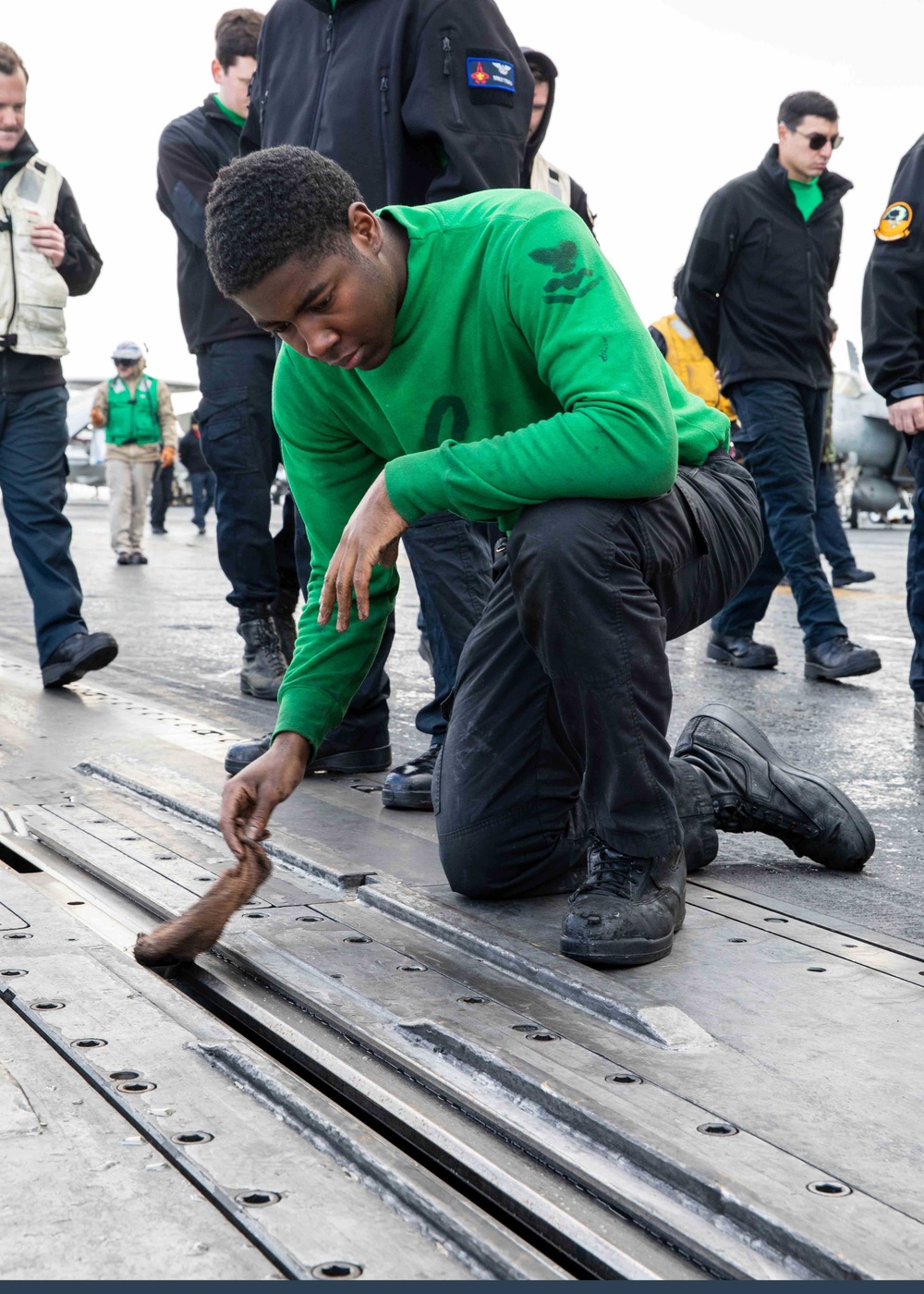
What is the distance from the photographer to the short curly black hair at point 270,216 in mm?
2049

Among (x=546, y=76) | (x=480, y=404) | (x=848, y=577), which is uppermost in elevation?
(x=546, y=76)

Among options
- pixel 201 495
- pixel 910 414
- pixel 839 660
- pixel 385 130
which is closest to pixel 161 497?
pixel 201 495

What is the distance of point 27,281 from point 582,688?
3.56 m

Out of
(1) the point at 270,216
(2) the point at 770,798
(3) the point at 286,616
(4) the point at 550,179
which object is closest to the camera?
(1) the point at 270,216

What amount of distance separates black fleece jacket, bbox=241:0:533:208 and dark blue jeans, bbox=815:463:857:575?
4.26 meters

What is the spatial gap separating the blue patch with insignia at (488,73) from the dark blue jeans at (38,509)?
2.27 metres

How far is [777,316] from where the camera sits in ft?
19.4

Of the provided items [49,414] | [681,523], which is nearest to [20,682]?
[49,414]

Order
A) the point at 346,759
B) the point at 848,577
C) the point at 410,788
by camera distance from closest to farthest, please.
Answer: the point at 410,788
the point at 346,759
the point at 848,577

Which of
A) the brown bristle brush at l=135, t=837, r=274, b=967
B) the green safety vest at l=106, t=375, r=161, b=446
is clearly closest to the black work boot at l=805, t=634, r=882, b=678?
the brown bristle brush at l=135, t=837, r=274, b=967

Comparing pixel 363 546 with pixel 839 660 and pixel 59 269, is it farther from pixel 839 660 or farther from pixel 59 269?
pixel 839 660

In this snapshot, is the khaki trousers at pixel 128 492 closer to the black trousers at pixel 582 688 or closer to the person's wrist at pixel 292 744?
the black trousers at pixel 582 688

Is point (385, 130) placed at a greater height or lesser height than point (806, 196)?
lesser

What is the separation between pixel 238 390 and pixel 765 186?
2.47 meters
